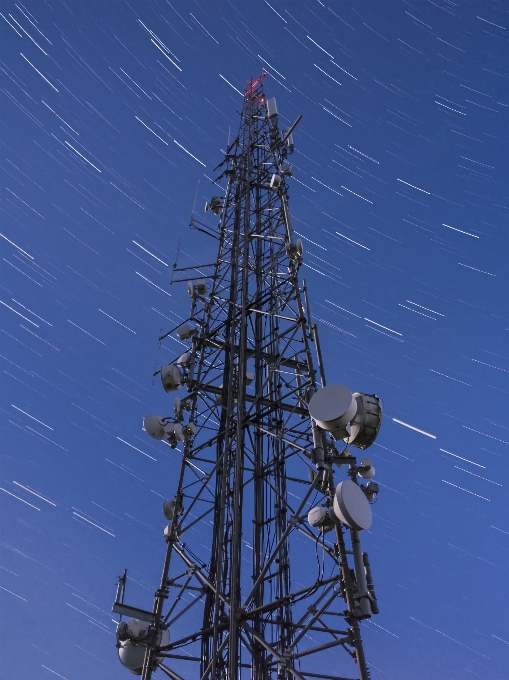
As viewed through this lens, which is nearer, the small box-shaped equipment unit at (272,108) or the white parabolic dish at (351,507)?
the white parabolic dish at (351,507)

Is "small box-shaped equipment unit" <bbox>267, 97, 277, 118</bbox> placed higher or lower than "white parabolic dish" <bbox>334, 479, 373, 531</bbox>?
higher

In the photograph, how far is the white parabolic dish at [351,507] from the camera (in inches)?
297

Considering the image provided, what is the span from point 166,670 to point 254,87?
17470 mm

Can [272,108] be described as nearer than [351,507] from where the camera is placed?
No

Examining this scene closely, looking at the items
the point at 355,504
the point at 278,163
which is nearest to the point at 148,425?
the point at 355,504

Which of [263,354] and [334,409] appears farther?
[263,354]

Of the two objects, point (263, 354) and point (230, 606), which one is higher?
point (263, 354)

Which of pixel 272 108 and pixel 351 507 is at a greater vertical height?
pixel 272 108

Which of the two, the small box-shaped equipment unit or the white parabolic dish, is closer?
the white parabolic dish

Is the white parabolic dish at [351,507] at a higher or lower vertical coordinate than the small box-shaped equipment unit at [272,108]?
lower

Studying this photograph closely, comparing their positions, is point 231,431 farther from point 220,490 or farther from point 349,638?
point 349,638

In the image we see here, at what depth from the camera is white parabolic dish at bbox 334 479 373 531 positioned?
7.55 m

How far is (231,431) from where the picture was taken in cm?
1070

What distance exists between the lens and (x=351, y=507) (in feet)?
25.1
